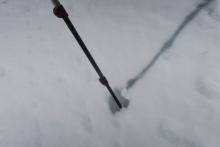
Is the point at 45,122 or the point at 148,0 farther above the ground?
the point at 148,0

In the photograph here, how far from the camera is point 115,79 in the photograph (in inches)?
95.9

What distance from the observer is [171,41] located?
8.13 ft

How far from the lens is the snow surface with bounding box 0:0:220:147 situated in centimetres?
206

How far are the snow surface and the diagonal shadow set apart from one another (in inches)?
1.2

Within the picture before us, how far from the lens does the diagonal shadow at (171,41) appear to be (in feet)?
7.77

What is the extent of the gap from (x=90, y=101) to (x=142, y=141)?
586 millimetres

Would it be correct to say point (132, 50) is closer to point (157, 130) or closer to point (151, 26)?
point (151, 26)

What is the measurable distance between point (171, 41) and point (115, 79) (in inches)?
22.9

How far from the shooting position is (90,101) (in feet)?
7.85

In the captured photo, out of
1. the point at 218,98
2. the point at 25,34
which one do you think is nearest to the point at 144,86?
the point at 218,98

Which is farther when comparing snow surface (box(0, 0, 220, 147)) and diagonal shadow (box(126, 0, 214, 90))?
diagonal shadow (box(126, 0, 214, 90))

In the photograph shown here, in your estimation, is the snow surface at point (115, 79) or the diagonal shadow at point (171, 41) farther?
the diagonal shadow at point (171, 41)

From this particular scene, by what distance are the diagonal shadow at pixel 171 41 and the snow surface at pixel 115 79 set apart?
3cm

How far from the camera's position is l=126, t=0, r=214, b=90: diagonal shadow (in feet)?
7.77
